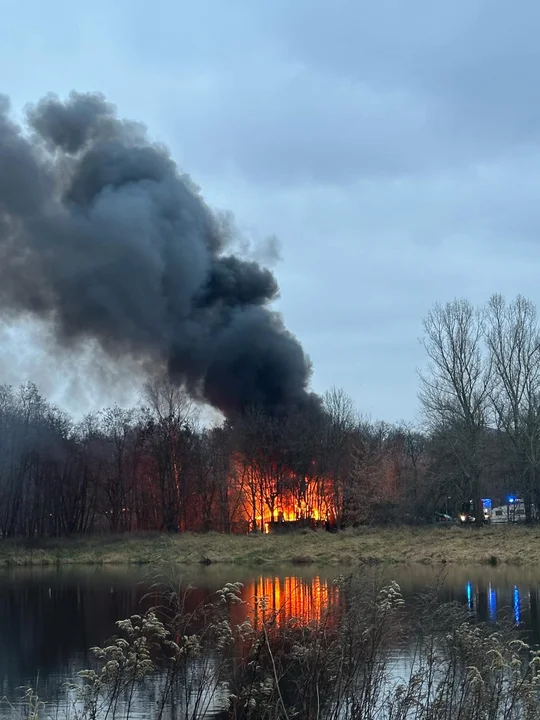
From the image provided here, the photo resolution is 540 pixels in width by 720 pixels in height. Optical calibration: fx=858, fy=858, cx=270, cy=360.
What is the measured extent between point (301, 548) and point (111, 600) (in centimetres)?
1640

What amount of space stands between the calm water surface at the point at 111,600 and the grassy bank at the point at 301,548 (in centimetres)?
251

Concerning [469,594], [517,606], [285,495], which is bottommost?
[469,594]

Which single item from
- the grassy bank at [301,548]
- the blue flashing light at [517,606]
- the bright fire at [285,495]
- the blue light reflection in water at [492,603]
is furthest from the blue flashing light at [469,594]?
the bright fire at [285,495]

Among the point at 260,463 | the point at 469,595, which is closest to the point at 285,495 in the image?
the point at 260,463

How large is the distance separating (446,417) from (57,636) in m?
32.1

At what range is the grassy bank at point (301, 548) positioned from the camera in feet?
116

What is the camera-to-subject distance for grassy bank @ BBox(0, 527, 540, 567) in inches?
1388

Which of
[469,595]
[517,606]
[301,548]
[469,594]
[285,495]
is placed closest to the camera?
[517,606]

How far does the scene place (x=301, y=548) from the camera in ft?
138

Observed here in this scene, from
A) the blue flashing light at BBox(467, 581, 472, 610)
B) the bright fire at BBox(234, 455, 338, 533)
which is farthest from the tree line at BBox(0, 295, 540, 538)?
the blue flashing light at BBox(467, 581, 472, 610)

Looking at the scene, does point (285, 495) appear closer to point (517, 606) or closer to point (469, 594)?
point (469, 594)

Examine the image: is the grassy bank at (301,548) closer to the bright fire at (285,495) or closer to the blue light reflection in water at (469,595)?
the blue light reflection in water at (469,595)

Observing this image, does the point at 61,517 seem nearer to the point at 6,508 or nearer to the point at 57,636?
the point at 6,508

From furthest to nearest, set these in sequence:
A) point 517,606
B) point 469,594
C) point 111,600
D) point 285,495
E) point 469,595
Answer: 1. point 285,495
2. point 111,600
3. point 469,594
4. point 469,595
5. point 517,606
